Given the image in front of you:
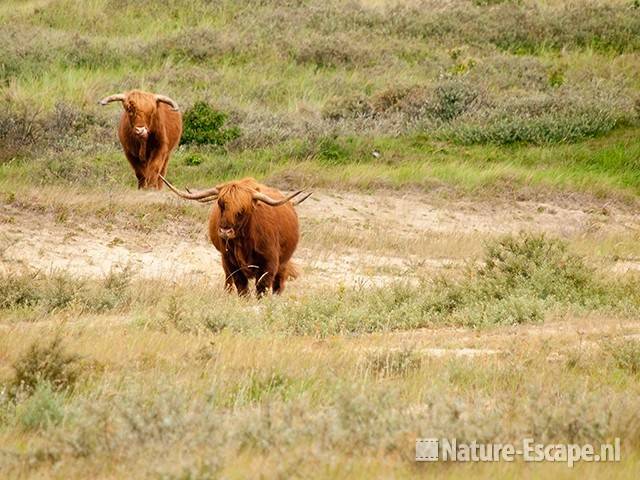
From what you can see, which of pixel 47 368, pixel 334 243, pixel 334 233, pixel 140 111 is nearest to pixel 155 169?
pixel 140 111

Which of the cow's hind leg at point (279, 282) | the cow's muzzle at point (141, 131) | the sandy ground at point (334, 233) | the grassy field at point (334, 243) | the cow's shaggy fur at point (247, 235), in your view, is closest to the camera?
the grassy field at point (334, 243)

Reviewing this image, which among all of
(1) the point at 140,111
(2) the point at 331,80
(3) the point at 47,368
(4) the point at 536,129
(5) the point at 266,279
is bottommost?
(2) the point at 331,80

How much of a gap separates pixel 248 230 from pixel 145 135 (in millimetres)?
6442

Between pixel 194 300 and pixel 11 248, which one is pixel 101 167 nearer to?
pixel 11 248

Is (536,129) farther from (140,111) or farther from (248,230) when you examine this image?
(248,230)

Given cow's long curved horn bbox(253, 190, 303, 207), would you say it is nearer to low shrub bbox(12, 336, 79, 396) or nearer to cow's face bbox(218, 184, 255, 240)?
cow's face bbox(218, 184, 255, 240)

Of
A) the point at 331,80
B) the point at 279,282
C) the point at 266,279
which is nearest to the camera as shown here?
the point at 266,279

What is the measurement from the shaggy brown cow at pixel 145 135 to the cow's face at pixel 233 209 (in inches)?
250

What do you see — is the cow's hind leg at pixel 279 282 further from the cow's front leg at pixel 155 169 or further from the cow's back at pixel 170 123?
the cow's back at pixel 170 123

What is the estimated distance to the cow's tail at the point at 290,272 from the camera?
613 inches

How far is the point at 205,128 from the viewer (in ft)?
85.0

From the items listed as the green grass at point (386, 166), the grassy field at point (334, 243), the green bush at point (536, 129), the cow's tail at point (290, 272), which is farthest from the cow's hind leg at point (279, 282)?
the green bush at point (536, 129)

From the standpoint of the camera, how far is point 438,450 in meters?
6.60

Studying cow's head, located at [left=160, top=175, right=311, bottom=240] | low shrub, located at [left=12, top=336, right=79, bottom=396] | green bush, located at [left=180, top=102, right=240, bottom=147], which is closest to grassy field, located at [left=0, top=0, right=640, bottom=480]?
low shrub, located at [left=12, top=336, right=79, bottom=396]
